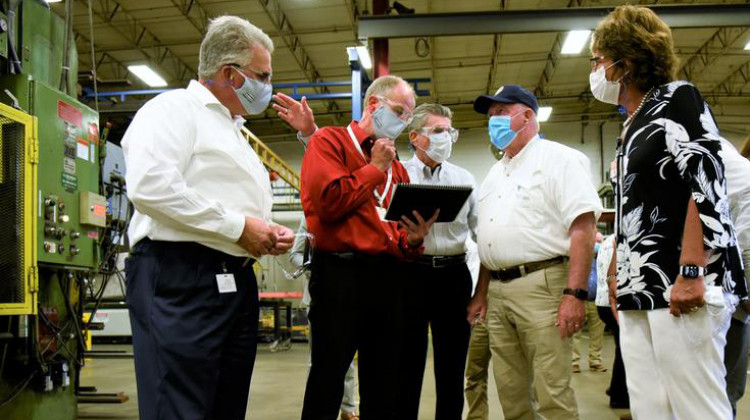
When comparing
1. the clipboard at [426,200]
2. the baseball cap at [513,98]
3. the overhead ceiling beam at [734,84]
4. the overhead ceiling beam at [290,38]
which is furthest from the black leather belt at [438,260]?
the overhead ceiling beam at [734,84]

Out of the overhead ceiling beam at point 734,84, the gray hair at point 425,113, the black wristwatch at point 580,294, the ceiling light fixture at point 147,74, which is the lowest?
the black wristwatch at point 580,294

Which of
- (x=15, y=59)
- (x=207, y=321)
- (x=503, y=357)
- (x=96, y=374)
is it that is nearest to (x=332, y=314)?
(x=207, y=321)

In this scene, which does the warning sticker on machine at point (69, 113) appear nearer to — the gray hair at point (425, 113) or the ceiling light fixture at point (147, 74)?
the gray hair at point (425, 113)

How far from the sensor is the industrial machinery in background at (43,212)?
3.07m

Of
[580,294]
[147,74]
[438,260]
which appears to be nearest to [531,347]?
[580,294]

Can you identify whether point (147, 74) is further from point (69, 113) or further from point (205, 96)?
point (205, 96)

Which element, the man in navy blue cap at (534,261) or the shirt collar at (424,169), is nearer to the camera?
the man in navy blue cap at (534,261)

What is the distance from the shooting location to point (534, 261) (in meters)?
2.52

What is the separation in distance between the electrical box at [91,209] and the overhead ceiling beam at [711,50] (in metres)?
12.1

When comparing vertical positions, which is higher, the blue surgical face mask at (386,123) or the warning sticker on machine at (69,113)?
the warning sticker on machine at (69,113)

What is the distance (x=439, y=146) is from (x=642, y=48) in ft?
4.24

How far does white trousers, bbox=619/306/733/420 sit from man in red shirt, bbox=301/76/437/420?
0.98 m

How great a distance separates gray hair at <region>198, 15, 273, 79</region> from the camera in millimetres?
1935

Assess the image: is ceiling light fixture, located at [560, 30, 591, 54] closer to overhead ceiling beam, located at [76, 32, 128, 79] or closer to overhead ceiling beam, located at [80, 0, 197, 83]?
overhead ceiling beam, located at [80, 0, 197, 83]
